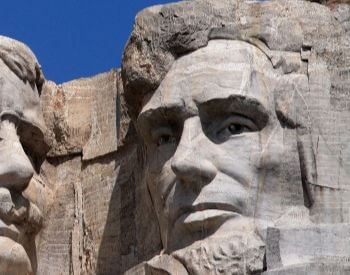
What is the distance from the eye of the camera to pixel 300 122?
11.8 meters

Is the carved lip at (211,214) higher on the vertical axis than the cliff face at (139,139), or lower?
lower

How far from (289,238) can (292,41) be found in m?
1.30

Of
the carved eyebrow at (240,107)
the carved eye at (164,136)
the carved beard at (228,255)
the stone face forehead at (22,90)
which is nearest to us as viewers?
the carved beard at (228,255)

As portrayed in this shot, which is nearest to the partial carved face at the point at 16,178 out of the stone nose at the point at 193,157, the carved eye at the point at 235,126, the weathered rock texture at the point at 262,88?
the weathered rock texture at the point at 262,88

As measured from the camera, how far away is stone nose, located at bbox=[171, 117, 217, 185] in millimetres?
11633

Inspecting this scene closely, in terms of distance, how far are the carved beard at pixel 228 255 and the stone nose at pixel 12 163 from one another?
1255 millimetres

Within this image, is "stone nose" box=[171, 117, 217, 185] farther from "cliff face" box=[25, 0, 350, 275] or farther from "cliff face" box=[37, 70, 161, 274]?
"cliff face" box=[37, 70, 161, 274]

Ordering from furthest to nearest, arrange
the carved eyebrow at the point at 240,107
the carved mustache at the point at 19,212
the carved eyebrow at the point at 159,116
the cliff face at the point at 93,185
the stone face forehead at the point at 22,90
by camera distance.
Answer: the cliff face at the point at 93,185 < the stone face forehead at the point at 22,90 < the carved mustache at the point at 19,212 < the carved eyebrow at the point at 159,116 < the carved eyebrow at the point at 240,107

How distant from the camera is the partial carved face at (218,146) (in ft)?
38.1

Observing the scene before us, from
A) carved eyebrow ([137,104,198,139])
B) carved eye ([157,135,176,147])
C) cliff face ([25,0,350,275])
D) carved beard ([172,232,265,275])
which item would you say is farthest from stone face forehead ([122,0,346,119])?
carved beard ([172,232,265,275])

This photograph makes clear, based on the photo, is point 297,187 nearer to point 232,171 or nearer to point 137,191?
point 232,171

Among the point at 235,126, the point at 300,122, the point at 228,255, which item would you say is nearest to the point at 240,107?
the point at 235,126

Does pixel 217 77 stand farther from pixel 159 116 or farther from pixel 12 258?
pixel 12 258

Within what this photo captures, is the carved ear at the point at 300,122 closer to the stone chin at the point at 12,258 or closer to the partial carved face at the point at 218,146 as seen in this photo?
the partial carved face at the point at 218,146
